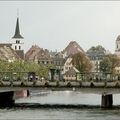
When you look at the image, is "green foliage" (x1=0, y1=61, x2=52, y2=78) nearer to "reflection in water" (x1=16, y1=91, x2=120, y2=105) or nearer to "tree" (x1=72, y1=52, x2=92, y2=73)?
"reflection in water" (x1=16, y1=91, x2=120, y2=105)

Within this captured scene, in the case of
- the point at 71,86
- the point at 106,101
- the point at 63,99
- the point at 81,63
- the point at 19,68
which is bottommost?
the point at 63,99

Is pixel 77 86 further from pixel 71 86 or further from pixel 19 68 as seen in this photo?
pixel 19 68

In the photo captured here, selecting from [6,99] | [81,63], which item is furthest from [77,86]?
[81,63]

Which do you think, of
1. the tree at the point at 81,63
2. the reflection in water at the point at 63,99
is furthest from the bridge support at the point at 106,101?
the tree at the point at 81,63

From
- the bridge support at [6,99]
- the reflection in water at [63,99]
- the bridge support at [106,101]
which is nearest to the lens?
the bridge support at [106,101]

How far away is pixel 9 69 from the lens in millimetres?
133250

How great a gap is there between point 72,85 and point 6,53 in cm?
11862

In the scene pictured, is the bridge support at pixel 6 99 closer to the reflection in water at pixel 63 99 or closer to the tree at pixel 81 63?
the reflection in water at pixel 63 99

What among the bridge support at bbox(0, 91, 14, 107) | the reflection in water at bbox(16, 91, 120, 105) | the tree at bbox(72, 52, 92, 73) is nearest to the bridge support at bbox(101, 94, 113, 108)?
the reflection in water at bbox(16, 91, 120, 105)

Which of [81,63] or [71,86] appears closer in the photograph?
[71,86]

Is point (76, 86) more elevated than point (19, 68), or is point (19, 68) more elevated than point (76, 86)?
point (19, 68)

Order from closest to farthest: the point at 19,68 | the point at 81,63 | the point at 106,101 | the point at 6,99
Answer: the point at 106,101, the point at 6,99, the point at 19,68, the point at 81,63

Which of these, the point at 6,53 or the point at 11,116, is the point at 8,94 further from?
the point at 6,53

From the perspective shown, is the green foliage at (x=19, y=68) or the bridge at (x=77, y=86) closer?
the bridge at (x=77, y=86)
